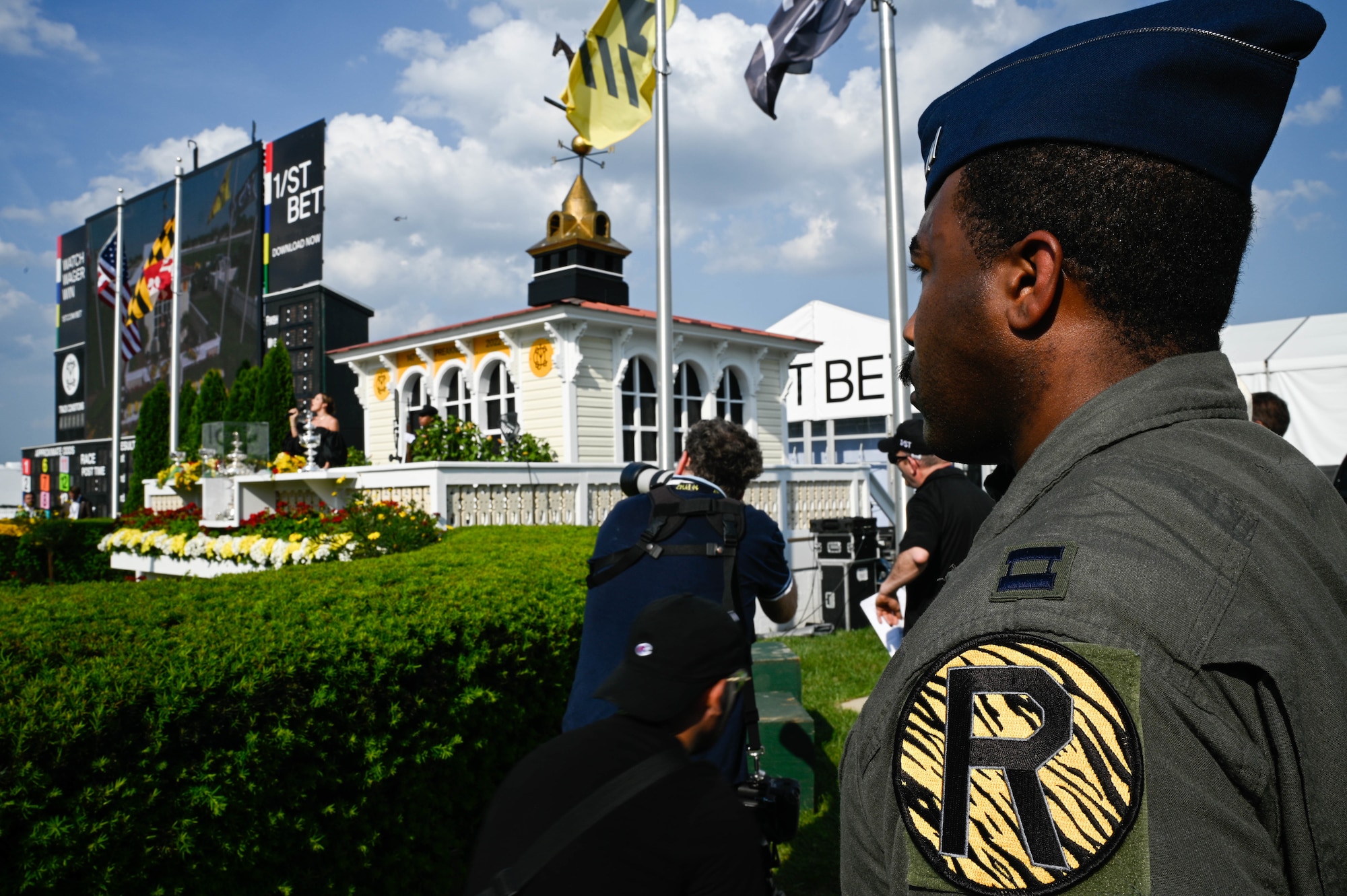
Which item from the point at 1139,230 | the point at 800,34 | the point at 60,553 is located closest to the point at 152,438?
the point at 60,553

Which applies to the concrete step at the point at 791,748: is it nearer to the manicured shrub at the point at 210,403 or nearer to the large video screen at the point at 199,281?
the large video screen at the point at 199,281

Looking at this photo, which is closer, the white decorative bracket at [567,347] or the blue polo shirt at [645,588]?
the blue polo shirt at [645,588]

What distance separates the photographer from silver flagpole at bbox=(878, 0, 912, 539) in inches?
387

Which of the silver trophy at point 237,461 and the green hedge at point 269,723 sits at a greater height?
the silver trophy at point 237,461

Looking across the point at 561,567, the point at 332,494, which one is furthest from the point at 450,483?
the point at 561,567

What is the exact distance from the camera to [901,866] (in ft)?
2.66

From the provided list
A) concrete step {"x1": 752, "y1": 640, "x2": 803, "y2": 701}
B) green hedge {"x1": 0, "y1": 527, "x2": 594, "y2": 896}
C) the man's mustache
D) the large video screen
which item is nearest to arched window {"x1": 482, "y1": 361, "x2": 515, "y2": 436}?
concrete step {"x1": 752, "y1": 640, "x2": 803, "y2": 701}

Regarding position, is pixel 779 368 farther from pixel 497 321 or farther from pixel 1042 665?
pixel 1042 665

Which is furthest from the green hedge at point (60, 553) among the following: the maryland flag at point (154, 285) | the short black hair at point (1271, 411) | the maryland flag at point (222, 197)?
the maryland flag at point (222, 197)

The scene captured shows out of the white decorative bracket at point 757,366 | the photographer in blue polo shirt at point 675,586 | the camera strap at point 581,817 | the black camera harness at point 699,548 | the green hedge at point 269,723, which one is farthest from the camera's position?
the white decorative bracket at point 757,366

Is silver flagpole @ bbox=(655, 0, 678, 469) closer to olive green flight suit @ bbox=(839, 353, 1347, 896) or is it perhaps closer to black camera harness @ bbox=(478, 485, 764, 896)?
black camera harness @ bbox=(478, 485, 764, 896)

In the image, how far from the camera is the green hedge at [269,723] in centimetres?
255

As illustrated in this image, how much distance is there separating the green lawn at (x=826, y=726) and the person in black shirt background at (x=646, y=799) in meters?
0.42

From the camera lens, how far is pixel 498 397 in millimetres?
18562
